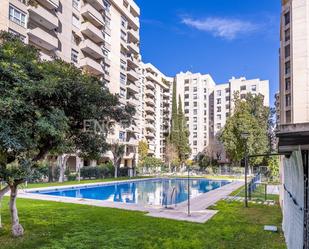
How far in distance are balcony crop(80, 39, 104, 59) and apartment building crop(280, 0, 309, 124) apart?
29152 millimetres

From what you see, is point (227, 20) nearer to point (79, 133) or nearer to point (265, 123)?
point (79, 133)

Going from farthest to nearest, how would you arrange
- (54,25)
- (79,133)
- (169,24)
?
(169,24)
(54,25)
(79,133)

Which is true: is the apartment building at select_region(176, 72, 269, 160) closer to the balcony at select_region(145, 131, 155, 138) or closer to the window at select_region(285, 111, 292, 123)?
the balcony at select_region(145, 131, 155, 138)

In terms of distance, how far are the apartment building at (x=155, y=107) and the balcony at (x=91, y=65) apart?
2723 centimetres

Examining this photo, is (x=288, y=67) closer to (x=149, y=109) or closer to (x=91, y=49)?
(x=149, y=109)

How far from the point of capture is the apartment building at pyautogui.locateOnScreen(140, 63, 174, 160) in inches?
2783

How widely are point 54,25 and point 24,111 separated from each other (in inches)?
1202

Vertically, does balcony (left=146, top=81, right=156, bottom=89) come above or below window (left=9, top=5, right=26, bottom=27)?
above

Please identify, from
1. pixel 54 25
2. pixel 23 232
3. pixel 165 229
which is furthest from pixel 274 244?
pixel 54 25

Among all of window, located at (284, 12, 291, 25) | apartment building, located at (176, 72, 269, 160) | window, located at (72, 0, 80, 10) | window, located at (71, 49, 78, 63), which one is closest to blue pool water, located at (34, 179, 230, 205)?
window, located at (71, 49, 78, 63)

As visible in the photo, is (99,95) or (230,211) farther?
(230,211)

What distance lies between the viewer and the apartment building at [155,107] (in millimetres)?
70688

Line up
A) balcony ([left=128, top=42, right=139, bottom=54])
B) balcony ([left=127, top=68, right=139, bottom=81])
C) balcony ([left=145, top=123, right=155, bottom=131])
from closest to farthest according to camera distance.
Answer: balcony ([left=127, top=68, right=139, bottom=81]), balcony ([left=128, top=42, right=139, bottom=54]), balcony ([left=145, top=123, right=155, bottom=131])

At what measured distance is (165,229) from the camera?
10.0 metres
